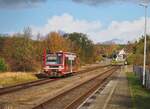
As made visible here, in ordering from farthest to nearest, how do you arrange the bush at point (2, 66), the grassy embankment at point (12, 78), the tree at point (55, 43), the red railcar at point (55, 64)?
the tree at point (55, 43)
the bush at point (2, 66)
the red railcar at point (55, 64)
the grassy embankment at point (12, 78)

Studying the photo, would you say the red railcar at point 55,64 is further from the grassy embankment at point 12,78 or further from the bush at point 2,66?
the grassy embankment at point 12,78

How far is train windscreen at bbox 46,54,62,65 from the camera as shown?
172 ft

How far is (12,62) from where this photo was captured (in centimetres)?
6184

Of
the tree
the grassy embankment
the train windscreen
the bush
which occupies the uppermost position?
the tree

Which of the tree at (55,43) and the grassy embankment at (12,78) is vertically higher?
the tree at (55,43)

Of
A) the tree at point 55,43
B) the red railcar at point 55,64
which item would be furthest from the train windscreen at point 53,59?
the tree at point 55,43

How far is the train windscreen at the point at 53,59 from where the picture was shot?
52469 mm

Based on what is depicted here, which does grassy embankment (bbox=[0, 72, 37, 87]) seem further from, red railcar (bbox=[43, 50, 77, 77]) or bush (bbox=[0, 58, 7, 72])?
bush (bbox=[0, 58, 7, 72])

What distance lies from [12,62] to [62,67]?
11980mm

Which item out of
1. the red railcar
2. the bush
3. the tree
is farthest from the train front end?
the tree

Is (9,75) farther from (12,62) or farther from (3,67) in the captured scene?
(12,62)

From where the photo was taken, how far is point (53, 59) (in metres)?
52.9

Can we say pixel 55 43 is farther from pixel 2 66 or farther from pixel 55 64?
pixel 55 64

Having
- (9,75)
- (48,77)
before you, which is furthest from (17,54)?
(9,75)
